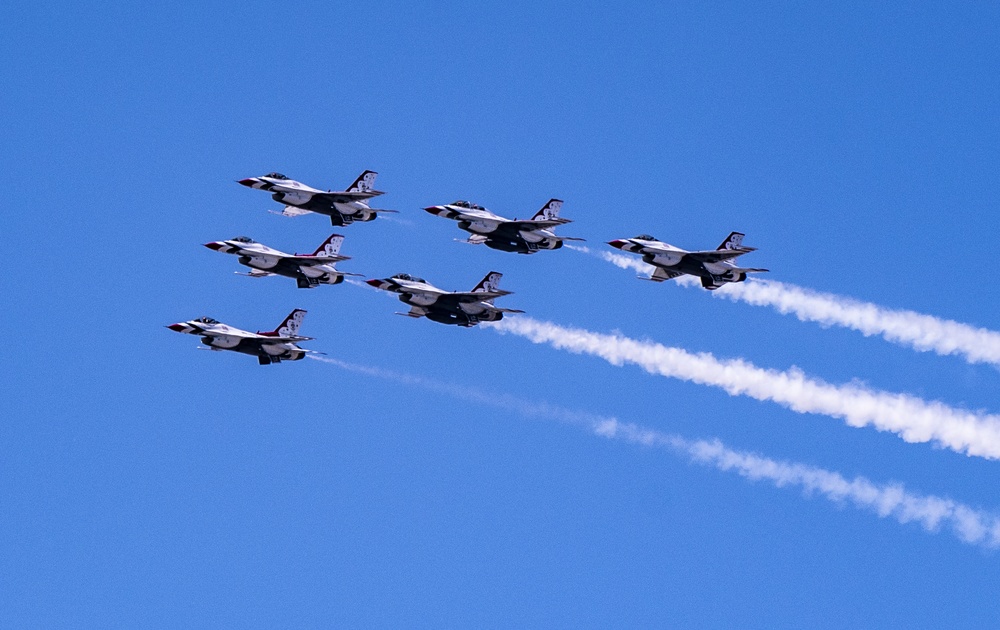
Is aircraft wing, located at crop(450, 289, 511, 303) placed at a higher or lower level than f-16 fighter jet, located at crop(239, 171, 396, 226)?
lower

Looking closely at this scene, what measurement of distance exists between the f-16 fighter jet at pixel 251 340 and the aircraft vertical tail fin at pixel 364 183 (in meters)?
12.1

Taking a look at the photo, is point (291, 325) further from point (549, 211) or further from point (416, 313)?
point (549, 211)

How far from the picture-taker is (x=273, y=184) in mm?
129875

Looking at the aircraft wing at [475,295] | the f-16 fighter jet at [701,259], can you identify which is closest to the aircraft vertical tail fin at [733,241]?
the f-16 fighter jet at [701,259]

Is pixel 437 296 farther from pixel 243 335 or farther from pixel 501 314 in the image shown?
pixel 243 335

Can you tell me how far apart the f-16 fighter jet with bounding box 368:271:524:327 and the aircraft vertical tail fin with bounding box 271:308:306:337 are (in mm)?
5304

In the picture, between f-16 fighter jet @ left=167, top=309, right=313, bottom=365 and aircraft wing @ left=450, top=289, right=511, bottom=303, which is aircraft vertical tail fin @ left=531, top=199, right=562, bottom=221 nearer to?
aircraft wing @ left=450, top=289, right=511, bottom=303

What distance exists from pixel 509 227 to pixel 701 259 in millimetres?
12424

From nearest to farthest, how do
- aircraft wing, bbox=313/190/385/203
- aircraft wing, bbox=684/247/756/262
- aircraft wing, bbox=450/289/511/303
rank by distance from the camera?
aircraft wing, bbox=450/289/511/303 → aircraft wing, bbox=684/247/756/262 → aircraft wing, bbox=313/190/385/203

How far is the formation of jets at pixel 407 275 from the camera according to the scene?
121 m

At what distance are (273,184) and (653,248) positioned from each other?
25.8m

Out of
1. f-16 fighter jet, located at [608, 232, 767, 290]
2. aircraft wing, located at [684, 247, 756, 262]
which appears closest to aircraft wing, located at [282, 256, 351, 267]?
f-16 fighter jet, located at [608, 232, 767, 290]

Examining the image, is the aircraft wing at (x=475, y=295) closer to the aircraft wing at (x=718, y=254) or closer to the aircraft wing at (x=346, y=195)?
the aircraft wing at (x=346, y=195)

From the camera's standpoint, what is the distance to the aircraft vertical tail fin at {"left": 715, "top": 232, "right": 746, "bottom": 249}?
124 meters
